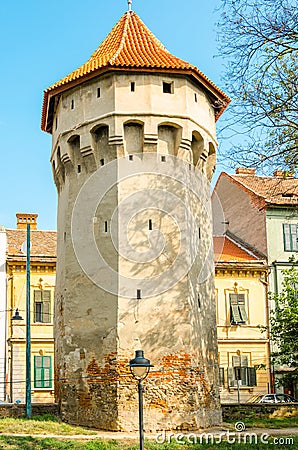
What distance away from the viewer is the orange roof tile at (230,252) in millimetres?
32603

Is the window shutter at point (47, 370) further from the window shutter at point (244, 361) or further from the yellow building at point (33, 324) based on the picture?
the window shutter at point (244, 361)

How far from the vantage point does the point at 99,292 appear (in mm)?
19938

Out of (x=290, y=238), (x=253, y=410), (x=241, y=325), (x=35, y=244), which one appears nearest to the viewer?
(x=253, y=410)

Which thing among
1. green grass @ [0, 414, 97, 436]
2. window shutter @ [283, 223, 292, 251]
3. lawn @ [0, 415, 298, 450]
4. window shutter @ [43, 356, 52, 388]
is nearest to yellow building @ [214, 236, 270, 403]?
window shutter @ [283, 223, 292, 251]

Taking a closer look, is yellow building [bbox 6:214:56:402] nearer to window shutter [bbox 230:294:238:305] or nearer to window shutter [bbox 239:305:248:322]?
window shutter [bbox 230:294:238:305]

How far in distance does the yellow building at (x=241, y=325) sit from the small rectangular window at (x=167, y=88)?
473 inches

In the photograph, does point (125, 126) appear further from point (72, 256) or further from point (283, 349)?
point (283, 349)

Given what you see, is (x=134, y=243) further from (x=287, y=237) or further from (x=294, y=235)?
(x=294, y=235)

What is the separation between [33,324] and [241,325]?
29.3ft

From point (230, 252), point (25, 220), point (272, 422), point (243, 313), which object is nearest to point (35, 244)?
point (25, 220)

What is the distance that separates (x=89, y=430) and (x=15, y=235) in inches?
608

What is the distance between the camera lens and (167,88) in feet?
69.9

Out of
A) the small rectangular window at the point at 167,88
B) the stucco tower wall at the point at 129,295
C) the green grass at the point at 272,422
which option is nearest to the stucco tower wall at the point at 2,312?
the stucco tower wall at the point at 129,295

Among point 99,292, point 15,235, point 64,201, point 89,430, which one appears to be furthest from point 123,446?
point 15,235
